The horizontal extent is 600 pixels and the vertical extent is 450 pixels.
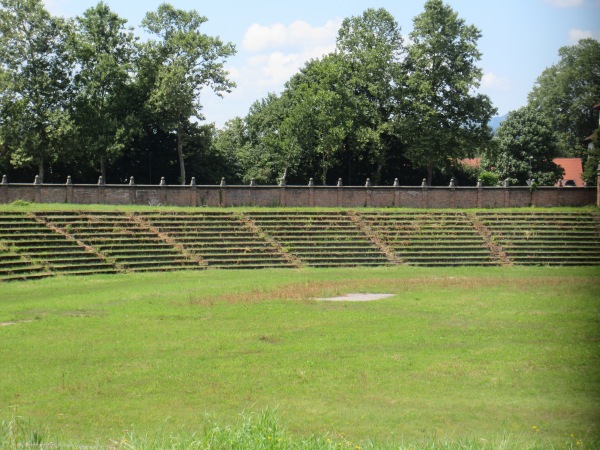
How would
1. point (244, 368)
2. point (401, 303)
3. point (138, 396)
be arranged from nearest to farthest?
1. point (138, 396)
2. point (244, 368)
3. point (401, 303)

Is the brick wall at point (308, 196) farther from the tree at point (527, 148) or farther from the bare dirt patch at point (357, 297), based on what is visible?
the bare dirt patch at point (357, 297)

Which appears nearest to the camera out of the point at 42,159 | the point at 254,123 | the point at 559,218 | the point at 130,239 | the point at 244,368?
the point at 244,368

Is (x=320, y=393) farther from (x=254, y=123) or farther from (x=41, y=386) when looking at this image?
(x=254, y=123)

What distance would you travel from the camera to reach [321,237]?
4528 centimetres

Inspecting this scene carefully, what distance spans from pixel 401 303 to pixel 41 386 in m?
14.6

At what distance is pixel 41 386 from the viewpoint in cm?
1642

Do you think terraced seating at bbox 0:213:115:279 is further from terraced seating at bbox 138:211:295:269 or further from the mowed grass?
terraced seating at bbox 138:211:295:269

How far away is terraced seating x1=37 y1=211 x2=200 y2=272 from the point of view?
38938 mm

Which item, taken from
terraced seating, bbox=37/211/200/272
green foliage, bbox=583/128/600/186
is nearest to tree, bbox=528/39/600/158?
green foliage, bbox=583/128/600/186

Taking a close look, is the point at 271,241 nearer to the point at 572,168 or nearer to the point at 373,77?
the point at 373,77

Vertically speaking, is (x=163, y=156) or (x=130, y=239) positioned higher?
(x=163, y=156)

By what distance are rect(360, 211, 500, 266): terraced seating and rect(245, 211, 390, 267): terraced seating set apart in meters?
1.38

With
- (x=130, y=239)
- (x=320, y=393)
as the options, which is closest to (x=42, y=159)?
(x=130, y=239)

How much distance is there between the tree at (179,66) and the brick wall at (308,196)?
12.5m
